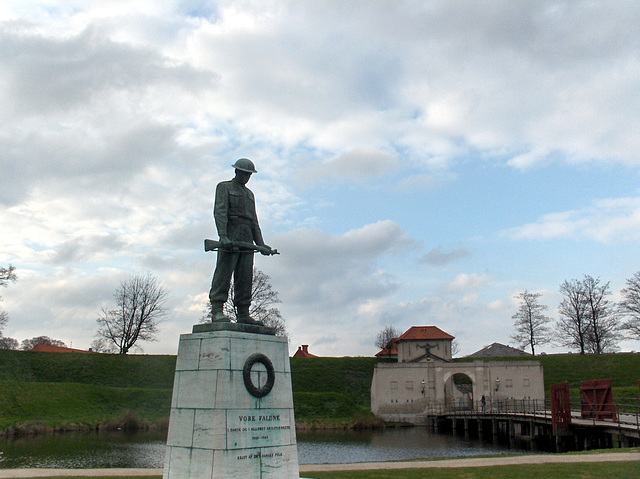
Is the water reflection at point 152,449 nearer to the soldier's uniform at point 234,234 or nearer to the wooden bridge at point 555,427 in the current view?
the wooden bridge at point 555,427

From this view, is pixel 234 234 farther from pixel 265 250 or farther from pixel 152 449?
pixel 152 449

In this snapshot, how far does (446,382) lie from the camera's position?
48875mm

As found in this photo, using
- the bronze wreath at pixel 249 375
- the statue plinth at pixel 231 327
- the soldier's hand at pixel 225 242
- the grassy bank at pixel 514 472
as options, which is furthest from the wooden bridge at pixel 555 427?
the soldier's hand at pixel 225 242

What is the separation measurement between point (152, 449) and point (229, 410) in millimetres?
18626

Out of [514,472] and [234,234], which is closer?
[234,234]

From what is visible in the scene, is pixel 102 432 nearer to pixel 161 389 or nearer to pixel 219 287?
pixel 161 389

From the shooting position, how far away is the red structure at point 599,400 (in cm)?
2644

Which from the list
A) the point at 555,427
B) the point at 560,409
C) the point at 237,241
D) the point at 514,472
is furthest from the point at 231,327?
the point at 560,409

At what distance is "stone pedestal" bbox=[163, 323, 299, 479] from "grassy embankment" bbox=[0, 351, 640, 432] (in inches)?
1073

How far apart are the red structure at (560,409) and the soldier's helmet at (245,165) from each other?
70.8ft

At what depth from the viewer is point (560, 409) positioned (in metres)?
26.7

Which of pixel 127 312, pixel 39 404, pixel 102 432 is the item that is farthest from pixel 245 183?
pixel 127 312

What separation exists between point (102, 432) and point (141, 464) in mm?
15745

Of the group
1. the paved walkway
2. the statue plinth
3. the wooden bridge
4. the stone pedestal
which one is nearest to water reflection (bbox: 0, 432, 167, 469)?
the paved walkway
